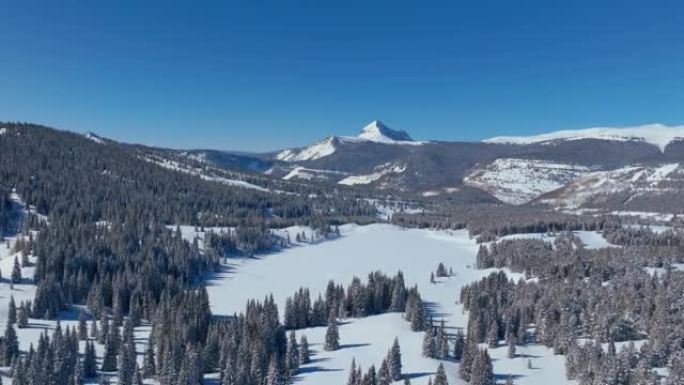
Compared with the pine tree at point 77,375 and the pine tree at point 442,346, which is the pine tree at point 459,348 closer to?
the pine tree at point 442,346

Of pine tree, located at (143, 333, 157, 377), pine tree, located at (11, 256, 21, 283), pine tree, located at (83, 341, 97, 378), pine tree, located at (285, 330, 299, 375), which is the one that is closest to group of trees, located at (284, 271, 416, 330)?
pine tree, located at (285, 330, 299, 375)

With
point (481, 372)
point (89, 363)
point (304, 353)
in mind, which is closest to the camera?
point (481, 372)

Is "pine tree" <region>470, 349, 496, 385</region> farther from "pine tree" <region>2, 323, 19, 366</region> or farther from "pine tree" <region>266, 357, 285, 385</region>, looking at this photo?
"pine tree" <region>2, 323, 19, 366</region>

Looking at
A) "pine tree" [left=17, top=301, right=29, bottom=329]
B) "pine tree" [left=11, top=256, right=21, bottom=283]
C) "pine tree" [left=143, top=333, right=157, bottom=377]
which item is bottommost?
"pine tree" [left=143, top=333, right=157, bottom=377]

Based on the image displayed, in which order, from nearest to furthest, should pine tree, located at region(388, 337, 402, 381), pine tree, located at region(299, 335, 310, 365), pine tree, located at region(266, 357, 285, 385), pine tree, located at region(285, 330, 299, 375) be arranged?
pine tree, located at region(266, 357, 285, 385), pine tree, located at region(388, 337, 402, 381), pine tree, located at region(285, 330, 299, 375), pine tree, located at region(299, 335, 310, 365)

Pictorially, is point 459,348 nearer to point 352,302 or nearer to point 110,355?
point 352,302

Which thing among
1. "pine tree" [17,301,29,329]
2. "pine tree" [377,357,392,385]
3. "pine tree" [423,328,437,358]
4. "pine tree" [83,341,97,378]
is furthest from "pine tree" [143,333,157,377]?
"pine tree" [423,328,437,358]

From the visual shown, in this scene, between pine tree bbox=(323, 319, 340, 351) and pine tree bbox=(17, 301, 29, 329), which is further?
pine tree bbox=(17, 301, 29, 329)

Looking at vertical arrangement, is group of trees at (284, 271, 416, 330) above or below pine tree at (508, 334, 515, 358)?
above

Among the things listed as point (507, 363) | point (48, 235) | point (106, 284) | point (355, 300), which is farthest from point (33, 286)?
point (507, 363)

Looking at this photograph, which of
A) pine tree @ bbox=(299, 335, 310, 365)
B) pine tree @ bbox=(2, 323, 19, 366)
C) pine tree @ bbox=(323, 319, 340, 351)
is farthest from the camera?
pine tree @ bbox=(323, 319, 340, 351)

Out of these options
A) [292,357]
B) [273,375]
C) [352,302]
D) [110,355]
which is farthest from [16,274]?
[273,375]

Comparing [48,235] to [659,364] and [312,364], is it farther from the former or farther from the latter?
[659,364]
